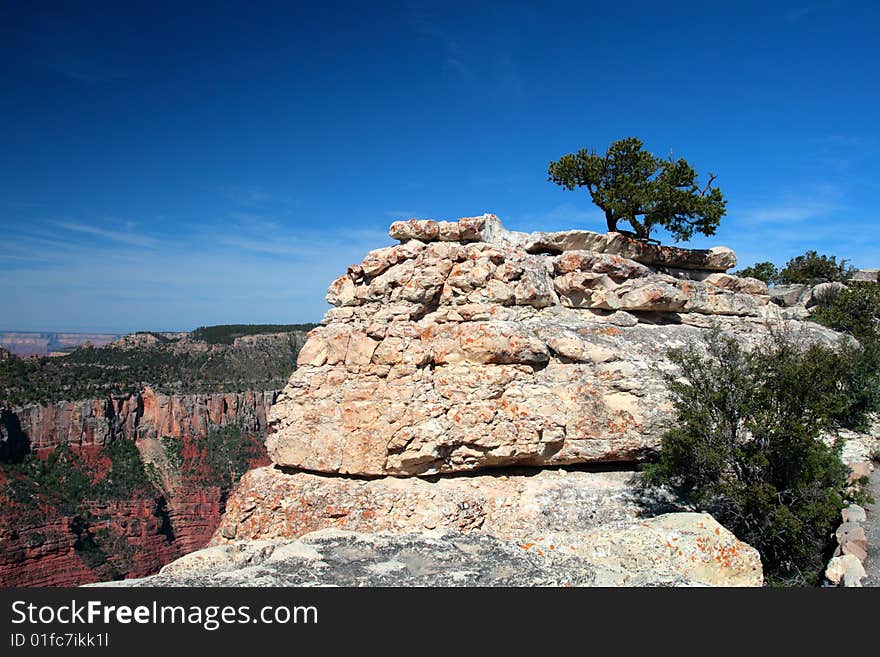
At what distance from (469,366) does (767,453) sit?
7.59 m

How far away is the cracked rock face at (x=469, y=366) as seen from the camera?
15070mm

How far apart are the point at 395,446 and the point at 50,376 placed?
3772 inches

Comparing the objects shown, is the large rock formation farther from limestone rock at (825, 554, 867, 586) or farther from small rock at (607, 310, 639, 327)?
limestone rock at (825, 554, 867, 586)

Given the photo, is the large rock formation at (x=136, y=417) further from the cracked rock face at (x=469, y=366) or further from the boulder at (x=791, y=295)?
the cracked rock face at (x=469, y=366)

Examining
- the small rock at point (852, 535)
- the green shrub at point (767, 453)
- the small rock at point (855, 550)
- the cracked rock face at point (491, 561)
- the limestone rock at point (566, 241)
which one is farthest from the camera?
the limestone rock at point (566, 241)

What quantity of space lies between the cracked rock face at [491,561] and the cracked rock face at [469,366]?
16.4ft

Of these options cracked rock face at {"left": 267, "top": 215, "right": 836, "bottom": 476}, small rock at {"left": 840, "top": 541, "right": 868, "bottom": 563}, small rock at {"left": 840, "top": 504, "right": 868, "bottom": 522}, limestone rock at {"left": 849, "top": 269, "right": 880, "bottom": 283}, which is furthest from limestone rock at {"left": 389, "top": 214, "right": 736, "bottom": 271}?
limestone rock at {"left": 849, "top": 269, "right": 880, "bottom": 283}

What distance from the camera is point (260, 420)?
99.1 m

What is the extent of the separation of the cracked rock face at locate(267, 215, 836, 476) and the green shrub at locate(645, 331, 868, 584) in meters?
1.65

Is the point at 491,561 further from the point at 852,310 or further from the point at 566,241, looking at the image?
the point at 852,310

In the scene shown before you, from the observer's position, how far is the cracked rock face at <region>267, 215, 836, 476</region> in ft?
49.4

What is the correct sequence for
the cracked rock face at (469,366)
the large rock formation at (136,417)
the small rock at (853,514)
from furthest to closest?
1. the large rock formation at (136,417)
2. the cracked rock face at (469,366)
3. the small rock at (853,514)

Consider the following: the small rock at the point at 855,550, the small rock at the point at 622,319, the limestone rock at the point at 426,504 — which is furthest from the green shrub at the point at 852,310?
the small rock at the point at 855,550

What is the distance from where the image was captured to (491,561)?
8477 millimetres
